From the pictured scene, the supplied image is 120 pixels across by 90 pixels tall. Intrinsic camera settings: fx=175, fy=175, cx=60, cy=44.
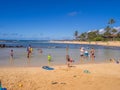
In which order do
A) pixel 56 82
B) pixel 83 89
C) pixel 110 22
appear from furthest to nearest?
pixel 110 22 → pixel 56 82 → pixel 83 89

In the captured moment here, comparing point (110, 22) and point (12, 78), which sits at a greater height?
point (110, 22)

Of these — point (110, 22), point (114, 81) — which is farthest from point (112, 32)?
point (114, 81)

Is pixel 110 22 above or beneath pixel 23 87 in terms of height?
above

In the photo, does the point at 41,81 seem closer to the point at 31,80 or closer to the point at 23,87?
the point at 31,80

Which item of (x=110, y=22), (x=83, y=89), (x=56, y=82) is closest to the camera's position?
(x=83, y=89)

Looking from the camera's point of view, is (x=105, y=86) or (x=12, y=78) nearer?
(x=105, y=86)

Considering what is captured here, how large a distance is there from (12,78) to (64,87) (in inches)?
133

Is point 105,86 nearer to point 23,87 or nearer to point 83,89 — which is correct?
point 83,89

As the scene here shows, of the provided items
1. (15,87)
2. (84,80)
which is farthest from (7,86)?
(84,80)

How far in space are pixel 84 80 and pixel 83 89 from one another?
1.59 m

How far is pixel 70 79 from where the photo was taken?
34.6 ft

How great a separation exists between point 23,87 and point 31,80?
1.19m

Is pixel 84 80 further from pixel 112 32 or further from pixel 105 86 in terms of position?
pixel 112 32

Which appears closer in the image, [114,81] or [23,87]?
[23,87]
